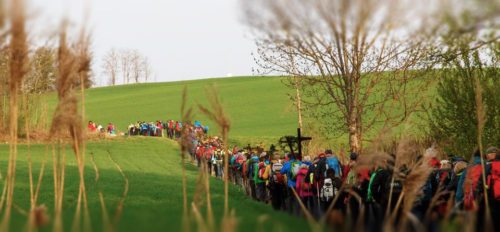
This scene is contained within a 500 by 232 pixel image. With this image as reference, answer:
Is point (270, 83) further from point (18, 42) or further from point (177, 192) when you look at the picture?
point (18, 42)

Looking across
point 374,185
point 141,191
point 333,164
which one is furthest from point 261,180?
point 374,185

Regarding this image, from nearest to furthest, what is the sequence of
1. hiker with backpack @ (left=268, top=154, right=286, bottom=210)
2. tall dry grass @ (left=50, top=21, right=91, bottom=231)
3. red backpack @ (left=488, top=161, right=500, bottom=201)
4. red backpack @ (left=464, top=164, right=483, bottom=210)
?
1. tall dry grass @ (left=50, top=21, right=91, bottom=231)
2. red backpack @ (left=464, top=164, right=483, bottom=210)
3. red backpack @ (left=488, top=161, right=500, bottom=201)
4. hiker with backpack @ (left=268, top=154, right=286, bottom=210)

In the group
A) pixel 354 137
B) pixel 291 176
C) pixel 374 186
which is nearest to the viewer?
pixel 374 186

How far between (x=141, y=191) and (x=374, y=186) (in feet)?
46.8

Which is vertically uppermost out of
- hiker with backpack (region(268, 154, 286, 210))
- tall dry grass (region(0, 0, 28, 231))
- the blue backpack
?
tall dry grass (region(0, 0, 28, 231))

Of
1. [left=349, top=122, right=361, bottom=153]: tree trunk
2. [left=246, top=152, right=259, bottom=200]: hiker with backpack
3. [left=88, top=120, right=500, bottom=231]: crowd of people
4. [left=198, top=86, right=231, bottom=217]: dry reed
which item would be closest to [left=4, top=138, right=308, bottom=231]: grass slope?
[left=246, top=152, right=259, bottom=200]: hiker with backpack

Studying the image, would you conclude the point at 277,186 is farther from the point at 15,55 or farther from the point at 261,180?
the point at 15,55

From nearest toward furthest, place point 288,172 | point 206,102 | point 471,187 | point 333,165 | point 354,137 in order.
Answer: point 471,187, point 333,165, point 288,172, point 354,137, point 206,102

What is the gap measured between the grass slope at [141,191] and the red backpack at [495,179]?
3.35m

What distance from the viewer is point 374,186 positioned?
49.8 feet

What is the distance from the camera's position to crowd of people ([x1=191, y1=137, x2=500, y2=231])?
884 cm

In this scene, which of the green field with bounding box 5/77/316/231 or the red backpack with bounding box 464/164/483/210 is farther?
the red backpack with bounding box 464/164/483/210

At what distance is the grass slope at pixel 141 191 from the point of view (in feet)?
22.3

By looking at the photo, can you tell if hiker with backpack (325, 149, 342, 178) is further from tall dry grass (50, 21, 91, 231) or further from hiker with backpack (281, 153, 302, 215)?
tall dry grass (50, 21, 91, 231)
